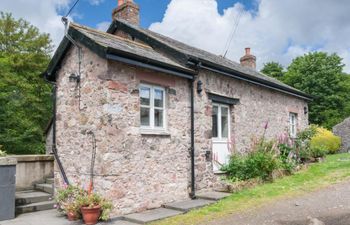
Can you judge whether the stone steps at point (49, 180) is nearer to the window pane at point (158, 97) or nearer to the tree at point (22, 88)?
the window pane at point (158, 97)

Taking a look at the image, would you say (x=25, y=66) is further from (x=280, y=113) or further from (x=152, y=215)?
(x=152, y=215)

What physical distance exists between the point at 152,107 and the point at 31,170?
14.8 feet

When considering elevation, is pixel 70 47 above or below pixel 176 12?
below

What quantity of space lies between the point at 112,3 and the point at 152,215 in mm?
9113

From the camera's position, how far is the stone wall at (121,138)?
746 cm

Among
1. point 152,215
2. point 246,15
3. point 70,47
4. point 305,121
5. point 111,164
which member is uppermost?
point 246,15

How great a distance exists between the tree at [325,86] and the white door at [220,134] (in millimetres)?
27607

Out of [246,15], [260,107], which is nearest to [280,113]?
[260,107]

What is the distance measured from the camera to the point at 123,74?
7.84 m

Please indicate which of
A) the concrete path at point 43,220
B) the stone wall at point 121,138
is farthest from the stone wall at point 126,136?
the concrete path at point 43,220

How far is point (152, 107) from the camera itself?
8570mm

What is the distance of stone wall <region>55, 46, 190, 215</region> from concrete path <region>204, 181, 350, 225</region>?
80.3 inches

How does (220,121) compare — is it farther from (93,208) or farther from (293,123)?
(293,123)

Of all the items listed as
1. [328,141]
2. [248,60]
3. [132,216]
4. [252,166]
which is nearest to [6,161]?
[132,216]
